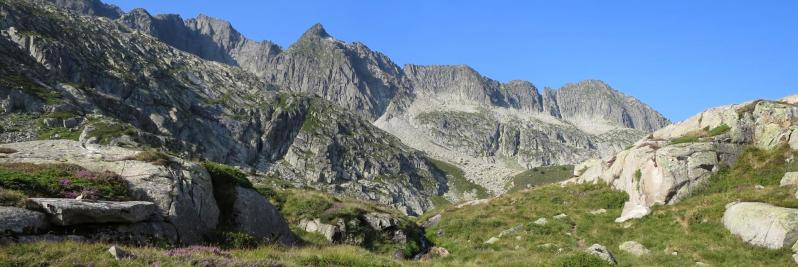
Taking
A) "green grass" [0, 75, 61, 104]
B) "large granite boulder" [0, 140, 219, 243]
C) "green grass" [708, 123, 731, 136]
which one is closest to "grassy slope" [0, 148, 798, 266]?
"green grass" [708, 123, 731, 136]

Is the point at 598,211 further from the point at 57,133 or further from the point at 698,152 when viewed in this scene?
the point at 57,133

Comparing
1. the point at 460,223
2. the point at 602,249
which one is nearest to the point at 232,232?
the point at 602,249

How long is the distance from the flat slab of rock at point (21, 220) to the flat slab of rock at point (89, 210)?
41 cm

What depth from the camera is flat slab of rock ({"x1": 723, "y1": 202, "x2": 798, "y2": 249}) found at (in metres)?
20.7

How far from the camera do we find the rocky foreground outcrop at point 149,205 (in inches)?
592

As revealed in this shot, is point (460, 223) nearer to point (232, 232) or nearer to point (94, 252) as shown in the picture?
point (232, 232)

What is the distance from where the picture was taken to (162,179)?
19.7 metres

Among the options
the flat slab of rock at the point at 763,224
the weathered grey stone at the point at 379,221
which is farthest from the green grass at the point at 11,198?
the flat slab of rock at the point at 763,224

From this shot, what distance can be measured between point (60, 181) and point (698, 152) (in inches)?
1487

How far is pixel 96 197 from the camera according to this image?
17.2 metres

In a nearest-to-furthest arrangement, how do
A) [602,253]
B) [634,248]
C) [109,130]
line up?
[602,253] → [634,248] → [109,130]

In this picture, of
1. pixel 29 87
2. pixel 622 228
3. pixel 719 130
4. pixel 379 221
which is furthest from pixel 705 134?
pixel 29 87

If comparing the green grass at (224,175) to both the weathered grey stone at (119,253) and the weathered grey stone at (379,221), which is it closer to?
the weathered grey stone at (379,221)

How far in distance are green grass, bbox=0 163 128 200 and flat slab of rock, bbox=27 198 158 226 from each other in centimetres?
152
